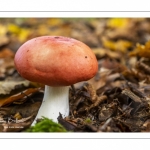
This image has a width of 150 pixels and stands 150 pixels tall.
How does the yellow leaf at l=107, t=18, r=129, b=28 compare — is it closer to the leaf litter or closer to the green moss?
the leaf litter

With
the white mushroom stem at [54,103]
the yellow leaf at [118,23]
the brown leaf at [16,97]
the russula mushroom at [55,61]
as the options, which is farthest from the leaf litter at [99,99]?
the yellow leaf at [118,23]

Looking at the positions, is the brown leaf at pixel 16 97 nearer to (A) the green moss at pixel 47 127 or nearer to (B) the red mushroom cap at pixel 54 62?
(B) the red mushroom cap at pixel 54 62

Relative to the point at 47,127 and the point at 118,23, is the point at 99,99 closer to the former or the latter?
the point at 47,127

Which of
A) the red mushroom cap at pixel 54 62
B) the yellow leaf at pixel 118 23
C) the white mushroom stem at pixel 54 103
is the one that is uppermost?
the yellow leaf at pixel 118 23

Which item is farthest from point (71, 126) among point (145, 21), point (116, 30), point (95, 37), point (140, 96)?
point (145, 21)

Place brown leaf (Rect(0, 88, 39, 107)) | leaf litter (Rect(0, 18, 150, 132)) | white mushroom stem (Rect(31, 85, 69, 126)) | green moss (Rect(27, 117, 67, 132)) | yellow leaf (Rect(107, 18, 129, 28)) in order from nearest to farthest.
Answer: green moss (Rect(27, 117, 67, 132))
leaf litter (Rect(0, 18, 150, 132))
white mushroom stem (Rect(31, 85, 69, 126))
brown leaf (Rect(0, 88, 39, 107))
yellow leaf (Rect(107, 18, 129, 28))

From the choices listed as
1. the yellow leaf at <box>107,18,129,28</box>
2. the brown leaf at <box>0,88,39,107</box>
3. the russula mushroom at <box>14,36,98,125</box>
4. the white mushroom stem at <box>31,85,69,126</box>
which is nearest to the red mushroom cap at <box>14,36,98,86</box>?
the russula mushroom at <box>14,36,98,125</box>

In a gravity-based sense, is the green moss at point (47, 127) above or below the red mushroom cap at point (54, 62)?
below
